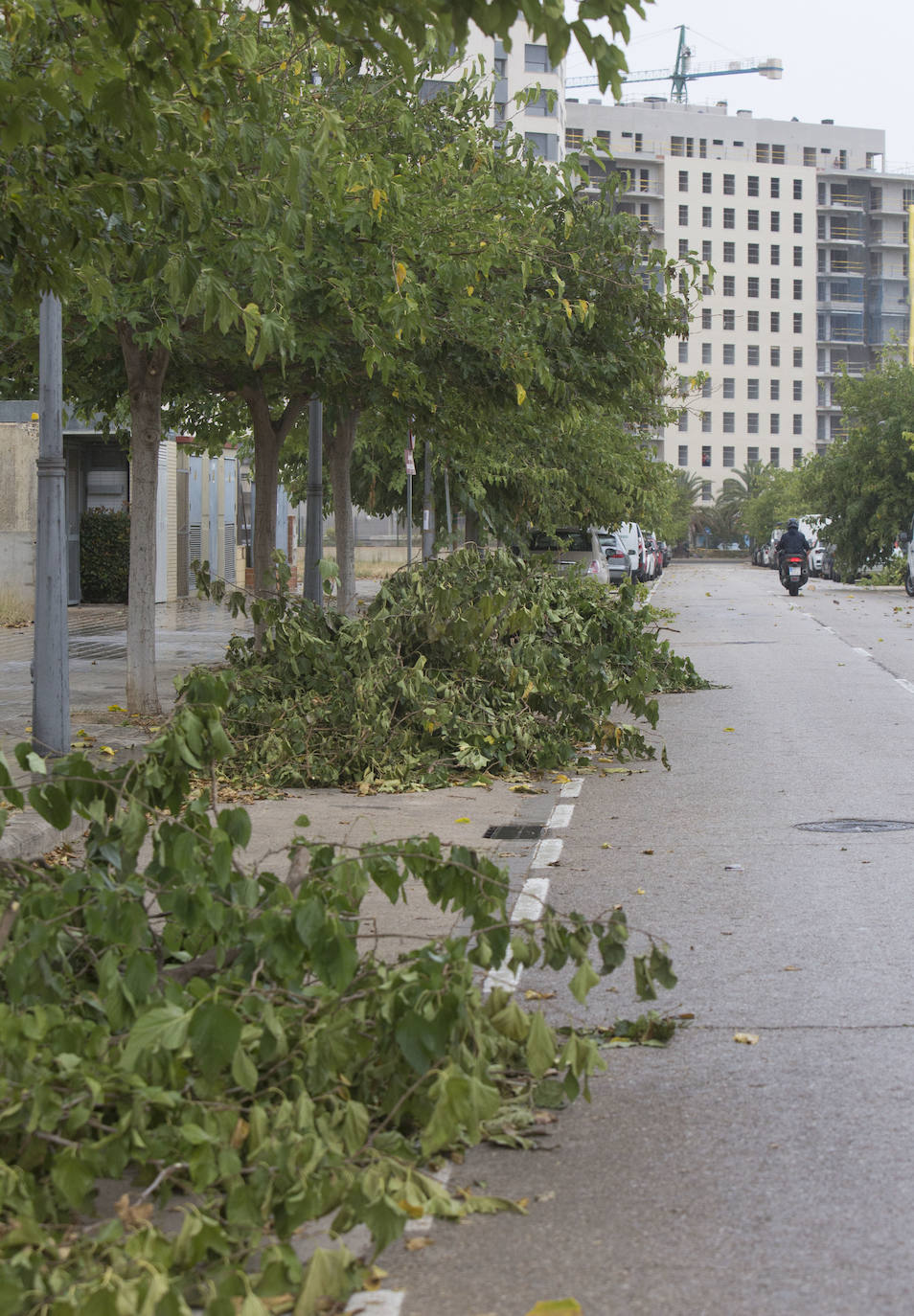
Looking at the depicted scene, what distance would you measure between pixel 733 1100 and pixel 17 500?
84.5 feet

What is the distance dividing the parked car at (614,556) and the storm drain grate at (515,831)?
41.0m

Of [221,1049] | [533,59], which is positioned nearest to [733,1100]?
[221,1049]

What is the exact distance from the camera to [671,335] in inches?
663

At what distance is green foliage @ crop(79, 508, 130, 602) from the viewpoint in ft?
105

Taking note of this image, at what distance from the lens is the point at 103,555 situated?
32438 millimetres

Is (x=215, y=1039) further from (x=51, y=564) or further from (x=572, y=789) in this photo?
(x=51, y=564)

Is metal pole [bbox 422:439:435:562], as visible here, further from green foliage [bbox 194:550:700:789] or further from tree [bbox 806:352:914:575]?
green foliage [bbox 194:550:700:789]

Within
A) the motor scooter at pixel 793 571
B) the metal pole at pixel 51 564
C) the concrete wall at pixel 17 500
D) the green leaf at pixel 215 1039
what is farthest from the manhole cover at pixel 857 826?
the motor scooter at pixel 793 571

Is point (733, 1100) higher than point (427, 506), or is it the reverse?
point (427, 506)

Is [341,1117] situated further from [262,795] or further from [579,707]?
[579,707]

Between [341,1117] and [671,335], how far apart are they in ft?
44.9

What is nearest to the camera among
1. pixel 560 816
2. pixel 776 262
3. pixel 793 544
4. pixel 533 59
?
pixel 560 816

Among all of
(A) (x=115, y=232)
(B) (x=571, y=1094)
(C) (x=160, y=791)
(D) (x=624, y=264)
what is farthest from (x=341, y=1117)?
(D) (x=624, y=264)

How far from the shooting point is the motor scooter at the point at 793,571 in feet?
141
